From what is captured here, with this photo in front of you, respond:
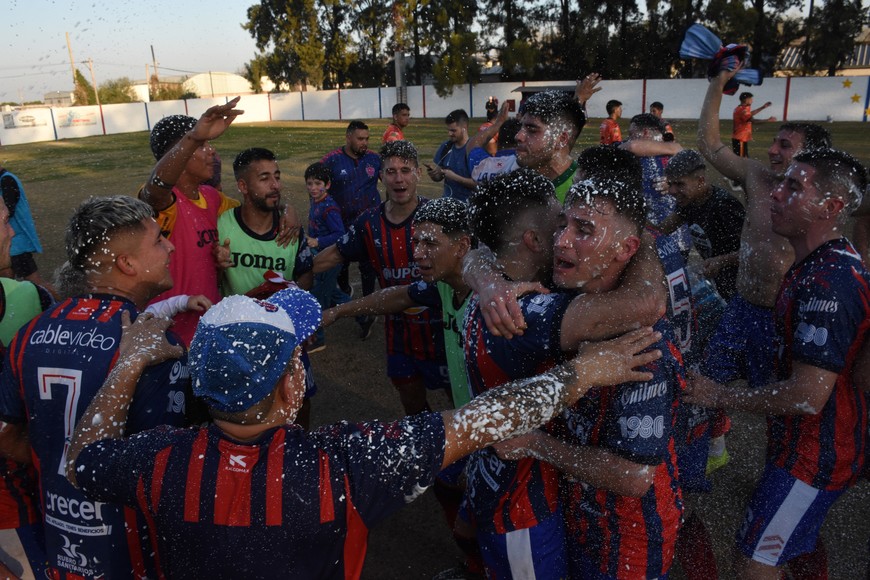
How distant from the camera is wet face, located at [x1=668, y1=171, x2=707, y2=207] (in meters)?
4.40

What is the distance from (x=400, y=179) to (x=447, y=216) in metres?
1.55

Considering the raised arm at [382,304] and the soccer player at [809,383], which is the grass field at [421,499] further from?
the raised arm at [382,304]

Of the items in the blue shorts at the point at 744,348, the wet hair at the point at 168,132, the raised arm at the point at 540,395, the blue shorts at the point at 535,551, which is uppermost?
the wet hair at the point at 168,132

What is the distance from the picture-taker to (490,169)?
5.34 meters

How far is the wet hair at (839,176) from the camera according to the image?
2.53m

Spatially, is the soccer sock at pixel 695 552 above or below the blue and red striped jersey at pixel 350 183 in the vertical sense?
below

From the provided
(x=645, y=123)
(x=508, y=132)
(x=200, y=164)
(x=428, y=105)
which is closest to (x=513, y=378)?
(x=200, y=164)

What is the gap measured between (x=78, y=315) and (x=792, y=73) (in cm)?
4024

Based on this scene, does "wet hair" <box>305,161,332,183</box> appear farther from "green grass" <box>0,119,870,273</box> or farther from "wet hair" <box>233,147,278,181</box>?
"green grass" <box>0,119,870,273</box>

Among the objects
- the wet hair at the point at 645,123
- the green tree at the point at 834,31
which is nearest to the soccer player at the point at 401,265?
the wet hair at the point at 645,123

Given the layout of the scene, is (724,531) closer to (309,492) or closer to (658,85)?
(309,492)

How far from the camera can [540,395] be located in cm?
172

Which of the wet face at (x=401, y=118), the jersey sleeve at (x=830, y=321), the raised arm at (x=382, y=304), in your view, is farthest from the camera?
the wet face at (x=401, y=118)

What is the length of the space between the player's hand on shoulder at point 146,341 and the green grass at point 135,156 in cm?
809
